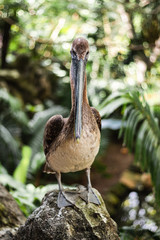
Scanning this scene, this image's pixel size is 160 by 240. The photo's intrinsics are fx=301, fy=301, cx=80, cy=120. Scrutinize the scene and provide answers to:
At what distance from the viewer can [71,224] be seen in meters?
2.16

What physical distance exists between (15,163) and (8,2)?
3021mm

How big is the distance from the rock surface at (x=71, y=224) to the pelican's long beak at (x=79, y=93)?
642mm

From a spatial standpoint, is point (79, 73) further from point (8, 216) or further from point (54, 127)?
point (8, 216)

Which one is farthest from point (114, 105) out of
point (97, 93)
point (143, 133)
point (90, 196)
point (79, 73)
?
point (97, 93)

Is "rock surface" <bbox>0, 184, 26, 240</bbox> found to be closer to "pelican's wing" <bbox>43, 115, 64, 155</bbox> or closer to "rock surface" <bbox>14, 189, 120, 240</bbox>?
"rock surface" <bbox>14, 189, 120, 240</bbox>

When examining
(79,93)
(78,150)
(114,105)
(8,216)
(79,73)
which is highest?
(79,73)

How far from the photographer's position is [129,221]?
4.38 meters

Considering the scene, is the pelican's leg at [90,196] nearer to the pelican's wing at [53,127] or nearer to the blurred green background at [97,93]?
the pelican's wing at [53,127]

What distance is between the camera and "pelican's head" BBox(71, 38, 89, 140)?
194cm

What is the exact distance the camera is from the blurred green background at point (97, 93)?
3.34 m

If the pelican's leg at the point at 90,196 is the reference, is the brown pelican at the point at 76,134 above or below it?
above

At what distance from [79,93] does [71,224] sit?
0.95m

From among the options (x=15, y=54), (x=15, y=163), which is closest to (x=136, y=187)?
(x=15, y=163)

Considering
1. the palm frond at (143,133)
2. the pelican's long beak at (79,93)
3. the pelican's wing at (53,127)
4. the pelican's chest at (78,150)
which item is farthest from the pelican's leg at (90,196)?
the palm frond at (143,133)
